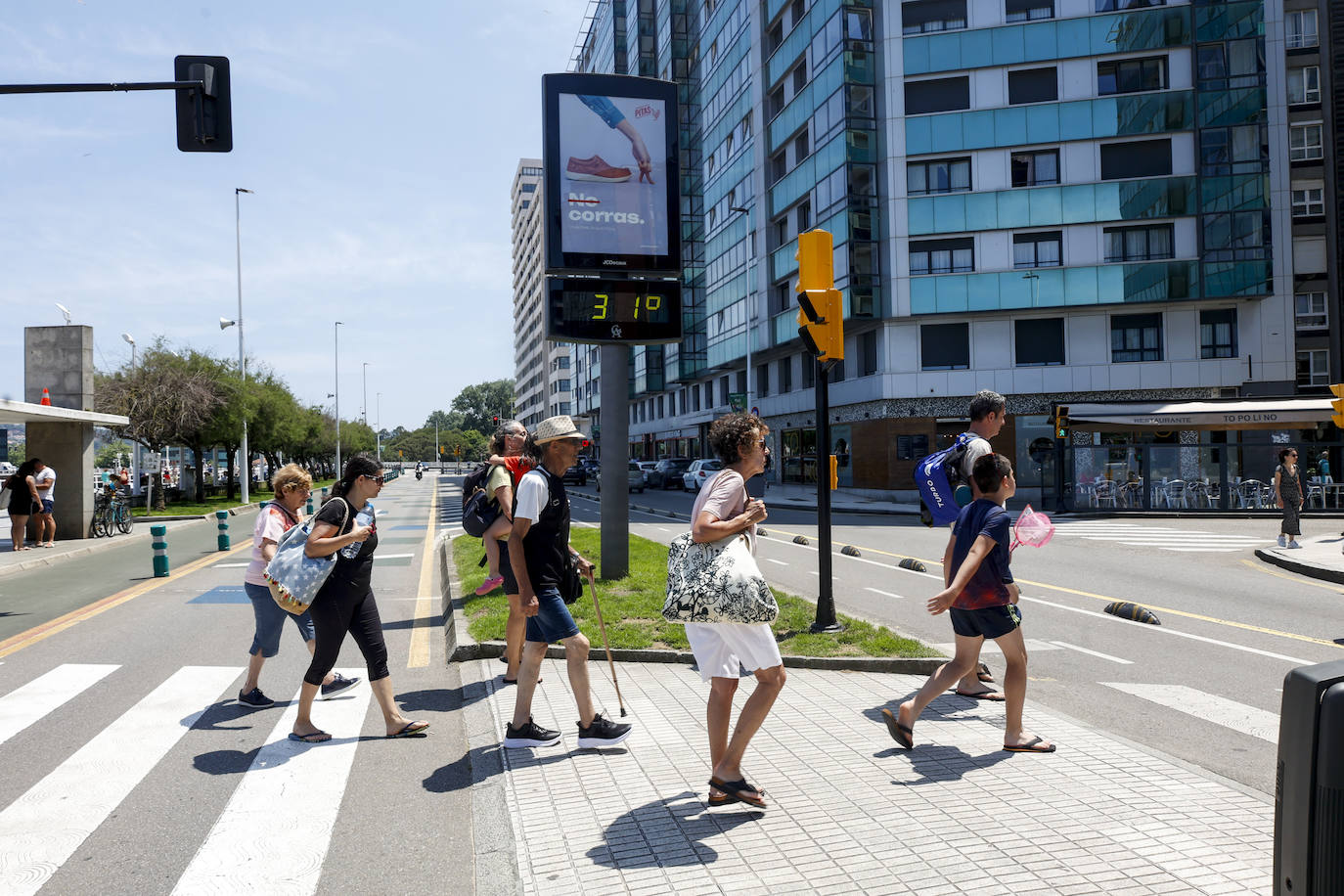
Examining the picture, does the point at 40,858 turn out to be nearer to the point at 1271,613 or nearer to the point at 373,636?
the point at 373,636

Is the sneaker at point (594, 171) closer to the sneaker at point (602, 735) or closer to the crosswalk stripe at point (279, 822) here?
the crosswalk stripe at point (279, 822)

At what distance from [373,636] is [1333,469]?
27864 mm

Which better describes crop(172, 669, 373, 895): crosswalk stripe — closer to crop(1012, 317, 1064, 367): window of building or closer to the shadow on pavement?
the shadow on pavement

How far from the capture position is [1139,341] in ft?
113

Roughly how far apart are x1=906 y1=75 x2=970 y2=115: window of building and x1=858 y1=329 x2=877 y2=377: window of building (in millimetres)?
8486

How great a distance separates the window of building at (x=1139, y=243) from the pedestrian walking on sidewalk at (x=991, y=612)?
108ft

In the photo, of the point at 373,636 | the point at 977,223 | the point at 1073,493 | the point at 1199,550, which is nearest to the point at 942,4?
the point at 977,223

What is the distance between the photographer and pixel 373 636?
17.9ft

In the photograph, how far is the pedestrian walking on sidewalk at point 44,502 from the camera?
19.2 meters

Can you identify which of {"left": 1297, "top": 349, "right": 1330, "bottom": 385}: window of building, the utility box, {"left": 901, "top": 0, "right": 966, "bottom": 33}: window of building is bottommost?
the utility box

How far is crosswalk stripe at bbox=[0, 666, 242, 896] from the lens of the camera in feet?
12.7

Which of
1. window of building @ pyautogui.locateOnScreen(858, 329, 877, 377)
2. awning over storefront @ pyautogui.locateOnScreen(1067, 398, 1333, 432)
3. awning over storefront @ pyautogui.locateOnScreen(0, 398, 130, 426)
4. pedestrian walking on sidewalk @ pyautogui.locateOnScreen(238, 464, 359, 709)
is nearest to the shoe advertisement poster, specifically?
pedestrian walking on sidewalk @ pyautogui.locateOnScreen(238, 464, 359, 709)

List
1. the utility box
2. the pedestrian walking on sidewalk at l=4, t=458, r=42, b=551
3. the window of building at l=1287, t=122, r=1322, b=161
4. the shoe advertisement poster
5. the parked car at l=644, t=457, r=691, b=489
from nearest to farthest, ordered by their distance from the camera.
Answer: the utility box → the shoe advertisement poster → the pedestrian walking on sidewalk at l=4, t=458, r=42, b=551 → the window of building at l=1287, t=122, r=1322, b=161 → the parked car at l=644, t=457, r=691, b=489

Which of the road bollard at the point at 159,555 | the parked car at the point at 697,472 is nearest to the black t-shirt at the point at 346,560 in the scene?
the road bollard at the point at 159,555
